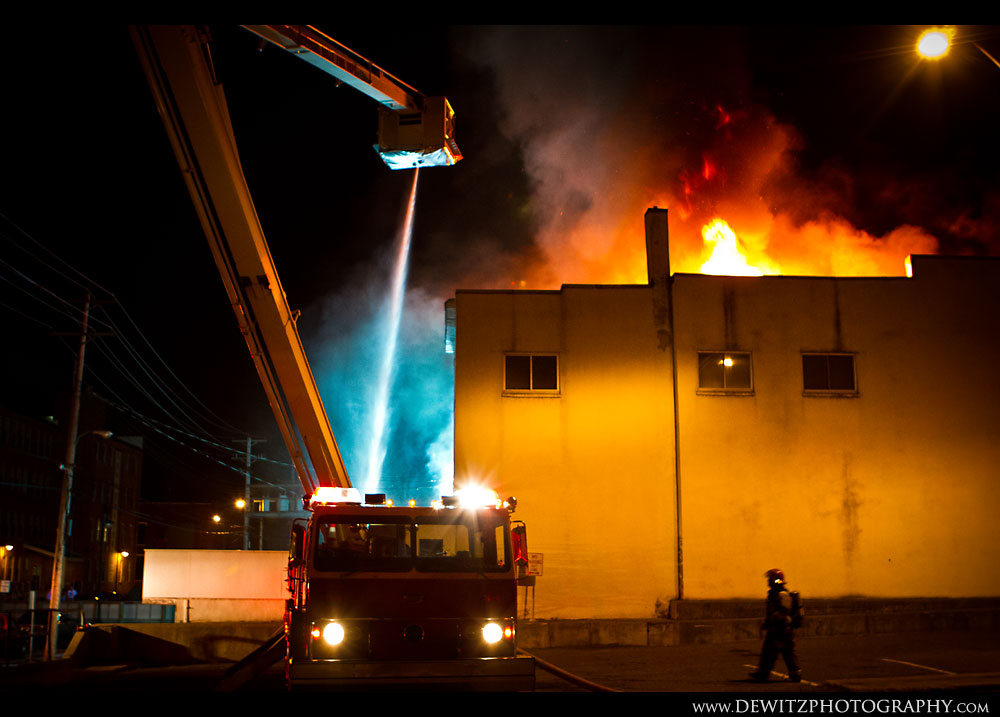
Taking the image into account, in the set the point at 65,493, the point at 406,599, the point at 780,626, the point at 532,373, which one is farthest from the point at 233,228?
the point at 65,493

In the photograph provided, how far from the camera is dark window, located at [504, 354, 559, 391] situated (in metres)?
19.0

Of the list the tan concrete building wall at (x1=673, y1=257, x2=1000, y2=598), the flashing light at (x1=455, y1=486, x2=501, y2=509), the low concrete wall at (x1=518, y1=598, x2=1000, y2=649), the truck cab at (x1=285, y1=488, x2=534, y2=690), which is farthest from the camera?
the tan concrete building wall at (x1=673, y1=257, x2=1000, y2=598)

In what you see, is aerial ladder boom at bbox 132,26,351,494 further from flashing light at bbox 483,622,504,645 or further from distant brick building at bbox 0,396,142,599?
distant brick building at bbox 0,396,142,599

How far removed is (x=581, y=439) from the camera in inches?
736

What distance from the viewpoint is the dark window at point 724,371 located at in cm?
1919

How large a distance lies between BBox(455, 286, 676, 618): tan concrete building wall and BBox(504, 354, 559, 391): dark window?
153 mm

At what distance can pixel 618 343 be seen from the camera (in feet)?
62.7

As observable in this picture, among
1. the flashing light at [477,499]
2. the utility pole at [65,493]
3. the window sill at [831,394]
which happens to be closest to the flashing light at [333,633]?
the flashing light at [477,499]

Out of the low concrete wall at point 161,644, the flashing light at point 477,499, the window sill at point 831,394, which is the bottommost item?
the low concrete wall at point 161,644

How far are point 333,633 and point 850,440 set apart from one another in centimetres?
1394

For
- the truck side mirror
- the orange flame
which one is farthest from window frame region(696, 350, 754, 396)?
the truck side mirror

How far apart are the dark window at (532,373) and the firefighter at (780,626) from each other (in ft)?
27.0

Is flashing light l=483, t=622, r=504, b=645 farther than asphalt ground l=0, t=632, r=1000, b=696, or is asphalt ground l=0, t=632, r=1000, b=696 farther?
asphalt ground l=0, t=632, r=1000, b=696

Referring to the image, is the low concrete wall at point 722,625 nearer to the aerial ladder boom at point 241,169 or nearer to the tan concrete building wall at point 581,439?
the tan concrete building wall at point 581,439
